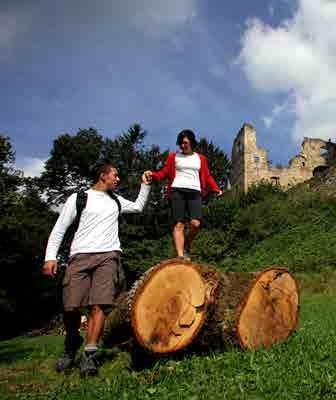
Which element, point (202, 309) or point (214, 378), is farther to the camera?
point (202, 309)

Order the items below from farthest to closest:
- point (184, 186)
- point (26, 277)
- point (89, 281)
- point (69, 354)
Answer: point (26, 277)
point (184, 186)
point (69, 354)
point (89, 281)

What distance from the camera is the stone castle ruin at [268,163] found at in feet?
123

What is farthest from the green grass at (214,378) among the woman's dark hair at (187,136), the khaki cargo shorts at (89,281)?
the woman's dark hair at (187,136)

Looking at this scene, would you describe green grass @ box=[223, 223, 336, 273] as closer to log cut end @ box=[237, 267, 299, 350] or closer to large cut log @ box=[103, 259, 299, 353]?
log cut end @ box=[237, 267, 299, 350]

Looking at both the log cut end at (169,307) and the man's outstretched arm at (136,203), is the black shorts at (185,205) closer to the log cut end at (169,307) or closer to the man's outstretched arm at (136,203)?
the man's outstretched arm at (136,203)

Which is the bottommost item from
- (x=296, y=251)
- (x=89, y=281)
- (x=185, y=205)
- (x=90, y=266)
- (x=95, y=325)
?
(x=95, y=325)

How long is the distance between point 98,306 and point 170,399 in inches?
55.7

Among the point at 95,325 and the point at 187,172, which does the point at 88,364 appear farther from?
the point at 187,172

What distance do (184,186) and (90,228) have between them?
196 centimetres

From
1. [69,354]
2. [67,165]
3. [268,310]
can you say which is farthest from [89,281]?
[67,165]

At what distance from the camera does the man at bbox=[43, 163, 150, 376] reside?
4340 millimetres

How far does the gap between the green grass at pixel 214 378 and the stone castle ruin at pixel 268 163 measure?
106 feet

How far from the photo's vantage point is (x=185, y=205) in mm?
6172

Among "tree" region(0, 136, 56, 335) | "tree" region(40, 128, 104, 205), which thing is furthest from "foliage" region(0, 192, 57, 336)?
"tree" region(40, 128, 104, 205)
